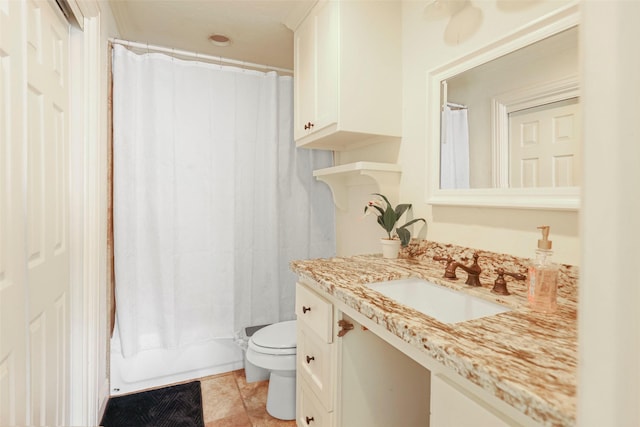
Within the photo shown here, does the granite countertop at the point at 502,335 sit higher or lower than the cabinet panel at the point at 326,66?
lower

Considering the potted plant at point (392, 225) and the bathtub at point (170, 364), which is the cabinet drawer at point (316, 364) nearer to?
the potted plant at point (392, 225)

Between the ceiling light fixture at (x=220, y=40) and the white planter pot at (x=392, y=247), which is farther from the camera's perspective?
the ceiling light fixture at (x=220, y=40)

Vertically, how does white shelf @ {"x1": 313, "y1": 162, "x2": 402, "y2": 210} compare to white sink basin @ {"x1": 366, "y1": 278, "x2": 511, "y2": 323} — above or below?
above

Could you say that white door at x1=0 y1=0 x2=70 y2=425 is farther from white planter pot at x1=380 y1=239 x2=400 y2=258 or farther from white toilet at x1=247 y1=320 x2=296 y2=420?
white planter pot at x1=380 y1=239 x2=400 y2=258

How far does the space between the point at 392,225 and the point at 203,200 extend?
3.85 feet

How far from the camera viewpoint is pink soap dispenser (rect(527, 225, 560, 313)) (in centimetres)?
85

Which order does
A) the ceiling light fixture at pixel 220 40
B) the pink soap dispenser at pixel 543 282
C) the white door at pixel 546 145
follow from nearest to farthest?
the pink soap dispenser at pixel 543 282
the white door at pixel 546 145
the ceiling light fixture at pixel 220 40

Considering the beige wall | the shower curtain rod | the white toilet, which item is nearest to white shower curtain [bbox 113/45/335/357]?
the shower curtain rod

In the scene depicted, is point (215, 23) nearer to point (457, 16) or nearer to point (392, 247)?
point (457, 16)

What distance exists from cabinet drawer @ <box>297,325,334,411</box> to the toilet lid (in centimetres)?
20

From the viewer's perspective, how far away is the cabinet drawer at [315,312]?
3.90ft

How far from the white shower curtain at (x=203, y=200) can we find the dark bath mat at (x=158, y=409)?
0.27 metres

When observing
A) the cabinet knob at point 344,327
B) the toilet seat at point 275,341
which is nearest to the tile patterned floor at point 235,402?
the toilet seat at point 275,341

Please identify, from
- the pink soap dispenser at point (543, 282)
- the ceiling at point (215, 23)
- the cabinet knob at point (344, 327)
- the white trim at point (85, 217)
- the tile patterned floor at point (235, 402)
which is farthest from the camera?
the ceiling at point (215, 23)
